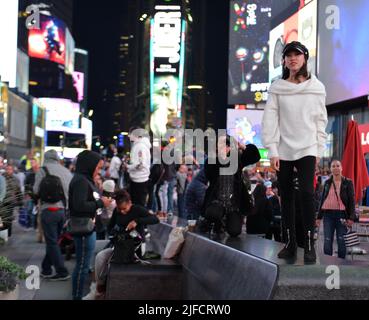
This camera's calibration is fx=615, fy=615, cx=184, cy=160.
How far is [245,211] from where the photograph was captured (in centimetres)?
796

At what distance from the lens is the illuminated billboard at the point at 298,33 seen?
127 feet

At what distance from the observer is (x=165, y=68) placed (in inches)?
5773

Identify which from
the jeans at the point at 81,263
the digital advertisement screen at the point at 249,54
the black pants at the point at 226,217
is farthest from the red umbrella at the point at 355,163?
the digital advertisement screen at the point at 249,54

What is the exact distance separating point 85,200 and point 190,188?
1.73 meters

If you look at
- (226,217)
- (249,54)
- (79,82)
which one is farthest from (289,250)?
(79,82)

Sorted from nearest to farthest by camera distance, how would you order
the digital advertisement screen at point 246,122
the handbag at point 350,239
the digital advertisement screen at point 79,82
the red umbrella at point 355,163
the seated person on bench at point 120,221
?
the seated person on bench at point 120,221 → the handbag at point 350,239 → the red umbrella at point 355,163 → the digital advertisement screen at point 246,122 → the digital advertisement screen at point 79,82

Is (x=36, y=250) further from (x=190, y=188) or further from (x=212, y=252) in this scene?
(x=212, y=252)

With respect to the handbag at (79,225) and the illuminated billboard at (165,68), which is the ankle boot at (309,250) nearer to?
the handbag at (79,225)

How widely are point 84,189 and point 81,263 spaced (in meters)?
0.98

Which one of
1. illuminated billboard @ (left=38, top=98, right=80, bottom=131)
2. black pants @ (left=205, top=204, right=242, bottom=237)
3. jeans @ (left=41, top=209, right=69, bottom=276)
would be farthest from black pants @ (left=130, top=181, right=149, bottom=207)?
illuminated billboard @ (left=38, top=98, right=80, bottom=131)

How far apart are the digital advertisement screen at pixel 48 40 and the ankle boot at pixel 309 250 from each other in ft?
330

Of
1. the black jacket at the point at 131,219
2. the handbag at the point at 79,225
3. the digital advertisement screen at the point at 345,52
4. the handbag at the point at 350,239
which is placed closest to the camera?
the handbag at the point at 79,225

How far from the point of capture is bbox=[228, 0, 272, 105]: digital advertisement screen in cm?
6278

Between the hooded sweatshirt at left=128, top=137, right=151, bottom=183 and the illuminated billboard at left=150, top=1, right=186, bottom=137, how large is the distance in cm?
13305
